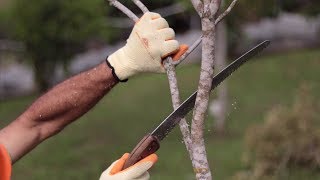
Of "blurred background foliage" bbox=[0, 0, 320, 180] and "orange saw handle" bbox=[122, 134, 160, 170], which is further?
"blurred background foliage" bbox=[0, 0, 320, 180]

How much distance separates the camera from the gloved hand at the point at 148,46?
2.79 m

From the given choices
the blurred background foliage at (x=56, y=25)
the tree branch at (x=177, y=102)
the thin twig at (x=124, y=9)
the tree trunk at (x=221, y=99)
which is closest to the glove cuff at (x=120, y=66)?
the thin twig at (x=124, y=9)

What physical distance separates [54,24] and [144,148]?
32.9ft

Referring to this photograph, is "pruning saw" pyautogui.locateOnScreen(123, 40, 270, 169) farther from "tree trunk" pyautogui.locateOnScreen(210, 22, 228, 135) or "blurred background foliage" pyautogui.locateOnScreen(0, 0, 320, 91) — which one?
"blurred background foliage" pyautogui.locateOnScreen(0, 0, 320, 91)

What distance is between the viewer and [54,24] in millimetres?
12391

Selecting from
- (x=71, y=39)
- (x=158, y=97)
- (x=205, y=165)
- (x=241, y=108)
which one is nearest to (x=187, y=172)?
(x=241, y=108)

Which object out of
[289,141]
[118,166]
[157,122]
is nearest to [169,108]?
[157,122]

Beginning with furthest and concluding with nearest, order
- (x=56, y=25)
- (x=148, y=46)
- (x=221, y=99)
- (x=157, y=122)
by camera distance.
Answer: (x=56, y=25) → (x=157, y=122) → (x=221, y=99) → (x=148, y=46)

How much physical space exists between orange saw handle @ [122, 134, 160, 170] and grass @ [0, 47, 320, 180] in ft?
13.0

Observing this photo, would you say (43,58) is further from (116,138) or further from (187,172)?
(187,172)

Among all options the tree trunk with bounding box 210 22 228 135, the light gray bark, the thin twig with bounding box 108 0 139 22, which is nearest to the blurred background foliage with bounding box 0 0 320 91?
the tree trunk with bounding box 210 22 228 135

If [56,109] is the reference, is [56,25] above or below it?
below

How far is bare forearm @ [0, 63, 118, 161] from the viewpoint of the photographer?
10.6 ft

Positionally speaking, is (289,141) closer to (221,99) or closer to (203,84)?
(221,99)
